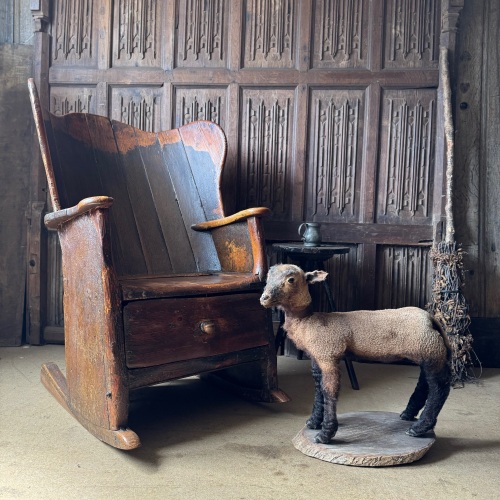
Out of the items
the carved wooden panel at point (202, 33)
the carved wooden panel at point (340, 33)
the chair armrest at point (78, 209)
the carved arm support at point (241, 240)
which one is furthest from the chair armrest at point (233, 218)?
the carved wooden panel at point (340, 33)

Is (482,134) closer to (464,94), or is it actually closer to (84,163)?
(464,94)

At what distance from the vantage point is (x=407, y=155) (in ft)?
10.9

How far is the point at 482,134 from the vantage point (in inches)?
129

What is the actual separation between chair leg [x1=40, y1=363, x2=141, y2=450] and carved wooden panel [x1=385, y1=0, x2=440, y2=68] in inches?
95.3

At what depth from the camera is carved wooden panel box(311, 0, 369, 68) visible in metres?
3.31

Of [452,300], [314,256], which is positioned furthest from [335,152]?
[452,300]

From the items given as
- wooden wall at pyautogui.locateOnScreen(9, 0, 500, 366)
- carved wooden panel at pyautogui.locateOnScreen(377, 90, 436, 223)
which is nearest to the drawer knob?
wooden wall at pyautogui.locateOnScreen(9, 0, 500, 366)

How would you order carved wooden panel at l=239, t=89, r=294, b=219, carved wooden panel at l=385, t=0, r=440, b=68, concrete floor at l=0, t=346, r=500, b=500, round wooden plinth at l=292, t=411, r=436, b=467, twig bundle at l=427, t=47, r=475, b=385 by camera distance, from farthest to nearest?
carved wooden panel at l=239, t=89, r=294, b=219, carved wooden panel at l=385, t=0, r=440, b=68, twig bundle at l=427, t=47, r=475, b=385, round wooden plinth at l=292, t=411, r=436, b=467, concrete floor at l=0, t=346, r=500, b=500

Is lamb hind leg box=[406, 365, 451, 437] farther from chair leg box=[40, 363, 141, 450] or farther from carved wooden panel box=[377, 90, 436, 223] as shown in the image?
carved wooden panel box=[377, 90, 436, 223]

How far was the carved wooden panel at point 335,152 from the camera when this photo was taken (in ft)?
11.0

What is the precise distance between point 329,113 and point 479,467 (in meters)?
2.12

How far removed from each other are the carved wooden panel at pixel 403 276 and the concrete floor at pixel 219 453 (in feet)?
2.14

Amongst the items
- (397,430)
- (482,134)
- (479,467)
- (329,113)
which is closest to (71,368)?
(397,430)

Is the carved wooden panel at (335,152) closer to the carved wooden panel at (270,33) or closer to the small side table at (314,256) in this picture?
the carved wooden panel at (270,33)
